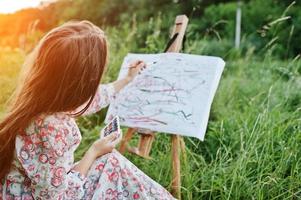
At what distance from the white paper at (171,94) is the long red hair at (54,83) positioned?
2.56 feet

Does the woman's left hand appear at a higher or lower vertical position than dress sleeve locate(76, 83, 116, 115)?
higher

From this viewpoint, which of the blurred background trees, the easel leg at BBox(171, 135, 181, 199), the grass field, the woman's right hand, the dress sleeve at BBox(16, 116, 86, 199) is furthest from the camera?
the blurred background trees

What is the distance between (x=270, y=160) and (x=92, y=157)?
3.69 feet

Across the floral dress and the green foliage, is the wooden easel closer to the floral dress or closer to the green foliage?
the green foliage

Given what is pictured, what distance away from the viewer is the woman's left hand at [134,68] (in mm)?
3250

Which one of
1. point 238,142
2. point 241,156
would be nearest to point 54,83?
point 241,156

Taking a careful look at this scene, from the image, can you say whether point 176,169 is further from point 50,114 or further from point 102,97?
point 50,114

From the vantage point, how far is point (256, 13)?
31.0 feet

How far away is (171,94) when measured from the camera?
3246 millimetres

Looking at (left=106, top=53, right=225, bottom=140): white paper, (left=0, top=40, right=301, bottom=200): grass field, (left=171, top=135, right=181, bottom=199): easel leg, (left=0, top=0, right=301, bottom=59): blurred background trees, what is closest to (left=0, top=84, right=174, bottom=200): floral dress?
(left=171, top=135, right=181, bottom=199): easel leg

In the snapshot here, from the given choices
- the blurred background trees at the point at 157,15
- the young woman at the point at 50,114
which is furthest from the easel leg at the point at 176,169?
the blurred background trees at the point at 157,15

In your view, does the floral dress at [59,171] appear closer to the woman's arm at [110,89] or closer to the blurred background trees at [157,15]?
the woman's arm at [110,89]

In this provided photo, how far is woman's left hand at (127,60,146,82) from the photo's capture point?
3250 mm

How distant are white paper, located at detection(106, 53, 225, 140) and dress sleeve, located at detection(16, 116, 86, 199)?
2.71ft
